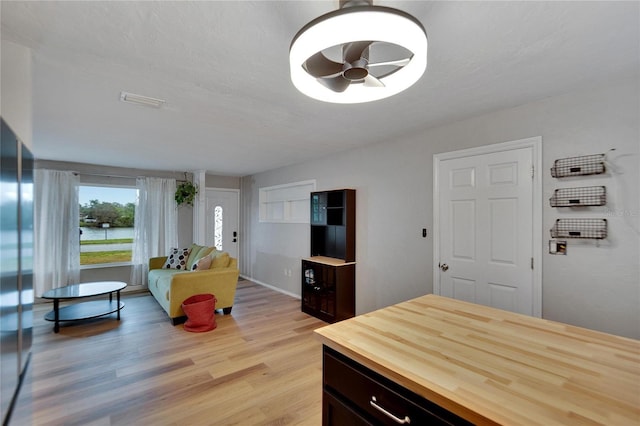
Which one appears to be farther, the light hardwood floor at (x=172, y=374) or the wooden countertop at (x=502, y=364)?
the light hardwood floor at (x=172, y=374)

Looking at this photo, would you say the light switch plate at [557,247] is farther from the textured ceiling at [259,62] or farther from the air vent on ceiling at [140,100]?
the air vent on ceiling at [140,100]

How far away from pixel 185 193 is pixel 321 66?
17.2 feet

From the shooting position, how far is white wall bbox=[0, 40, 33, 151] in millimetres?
1403

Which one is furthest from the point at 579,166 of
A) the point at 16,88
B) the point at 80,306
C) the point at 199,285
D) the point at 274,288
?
the point at 80,306

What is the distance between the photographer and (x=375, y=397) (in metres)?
1.06

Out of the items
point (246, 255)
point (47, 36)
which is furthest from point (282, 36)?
point (246, 255)

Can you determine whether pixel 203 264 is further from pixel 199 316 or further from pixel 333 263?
pixel 333 263

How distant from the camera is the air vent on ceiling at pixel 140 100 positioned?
221 cm

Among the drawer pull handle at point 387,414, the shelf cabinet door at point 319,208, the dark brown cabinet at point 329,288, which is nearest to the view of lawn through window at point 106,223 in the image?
the shelf cabinet door at point 319,208

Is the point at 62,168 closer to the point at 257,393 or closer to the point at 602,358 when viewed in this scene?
the point at 257,393

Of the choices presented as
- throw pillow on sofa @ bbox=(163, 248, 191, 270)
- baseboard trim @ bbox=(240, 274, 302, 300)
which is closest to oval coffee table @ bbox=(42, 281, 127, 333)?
throw pillow on sofa @ bbox=(163, 248, 191, 270)

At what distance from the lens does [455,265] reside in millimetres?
2871

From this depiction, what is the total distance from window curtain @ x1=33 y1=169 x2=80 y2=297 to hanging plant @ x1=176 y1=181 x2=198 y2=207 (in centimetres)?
158

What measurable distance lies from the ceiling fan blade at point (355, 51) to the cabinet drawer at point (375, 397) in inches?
52.0
